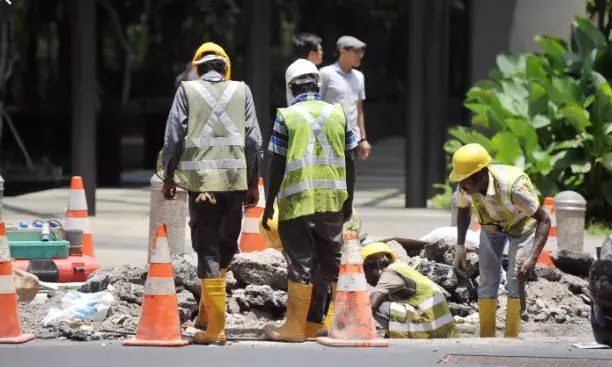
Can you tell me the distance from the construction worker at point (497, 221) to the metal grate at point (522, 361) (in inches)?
37.9

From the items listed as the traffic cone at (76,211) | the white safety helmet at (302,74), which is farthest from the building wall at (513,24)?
the white safety helmet at (302,74)

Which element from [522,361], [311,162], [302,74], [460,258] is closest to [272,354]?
[311,162]

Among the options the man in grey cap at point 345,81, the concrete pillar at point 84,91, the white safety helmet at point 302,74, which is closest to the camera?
the white safety helmet at point 302,74

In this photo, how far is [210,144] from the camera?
923 centimetres

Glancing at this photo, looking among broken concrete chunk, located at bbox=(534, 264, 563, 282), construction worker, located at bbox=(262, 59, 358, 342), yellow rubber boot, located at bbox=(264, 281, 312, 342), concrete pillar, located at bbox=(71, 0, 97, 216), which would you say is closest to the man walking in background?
broken concrete chunk, located at bbox=(534, 264, 563, 282)

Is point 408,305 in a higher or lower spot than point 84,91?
lower

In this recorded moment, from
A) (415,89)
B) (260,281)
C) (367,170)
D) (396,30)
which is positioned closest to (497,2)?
(415,89)

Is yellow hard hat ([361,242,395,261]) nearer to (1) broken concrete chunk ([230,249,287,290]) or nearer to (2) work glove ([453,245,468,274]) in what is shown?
(2) work glove ([453,245,468,274])

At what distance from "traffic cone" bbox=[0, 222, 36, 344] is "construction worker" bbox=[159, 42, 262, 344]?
1.08 m

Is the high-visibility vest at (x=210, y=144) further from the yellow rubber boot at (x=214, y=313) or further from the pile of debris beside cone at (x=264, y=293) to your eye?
the pile of debris beside cone at (x=264, y=293)

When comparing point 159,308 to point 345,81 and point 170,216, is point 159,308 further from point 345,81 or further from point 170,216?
point 345,81

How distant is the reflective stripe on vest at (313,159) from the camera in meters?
9.24

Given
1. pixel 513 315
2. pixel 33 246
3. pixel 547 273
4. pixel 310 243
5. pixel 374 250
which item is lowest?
pixel 547 273

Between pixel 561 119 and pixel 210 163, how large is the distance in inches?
350
